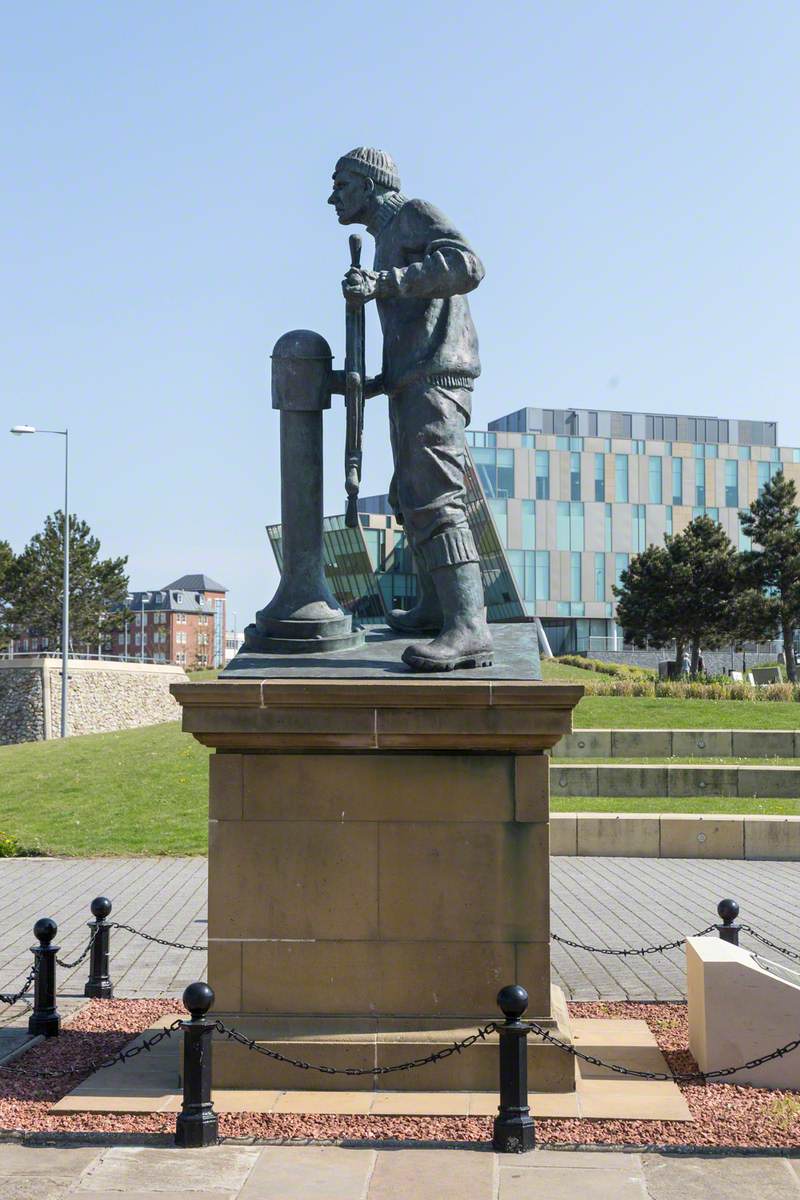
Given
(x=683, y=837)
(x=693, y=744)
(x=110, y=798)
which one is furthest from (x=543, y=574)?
(x=683, y=837)

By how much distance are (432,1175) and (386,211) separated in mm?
5240

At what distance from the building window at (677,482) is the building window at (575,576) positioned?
796 cm

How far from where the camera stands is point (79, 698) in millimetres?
55594

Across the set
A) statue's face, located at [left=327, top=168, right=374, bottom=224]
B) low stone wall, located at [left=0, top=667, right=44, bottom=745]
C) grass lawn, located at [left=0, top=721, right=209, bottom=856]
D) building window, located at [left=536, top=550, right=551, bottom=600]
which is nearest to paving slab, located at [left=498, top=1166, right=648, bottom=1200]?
statue's face, located at [left=327, top=168, right=374, bottom=224]

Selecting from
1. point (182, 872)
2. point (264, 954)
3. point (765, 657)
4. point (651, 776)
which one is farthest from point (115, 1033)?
point (765, 657)

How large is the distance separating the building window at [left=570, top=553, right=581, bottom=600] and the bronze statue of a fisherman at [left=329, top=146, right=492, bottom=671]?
73.4 m

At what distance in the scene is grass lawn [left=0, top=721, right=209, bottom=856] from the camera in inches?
738

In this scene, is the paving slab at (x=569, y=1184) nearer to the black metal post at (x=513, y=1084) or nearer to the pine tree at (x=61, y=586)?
the black metal post at (x=513, y=1084)

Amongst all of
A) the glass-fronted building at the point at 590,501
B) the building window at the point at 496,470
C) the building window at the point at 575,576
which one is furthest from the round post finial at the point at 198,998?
the building window at the point at 575,576

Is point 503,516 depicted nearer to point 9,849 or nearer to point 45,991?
point 9,849

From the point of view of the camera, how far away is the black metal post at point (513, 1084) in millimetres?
5789

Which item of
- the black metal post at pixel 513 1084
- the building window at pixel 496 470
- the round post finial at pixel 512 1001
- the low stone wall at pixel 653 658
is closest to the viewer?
the black metal post at pixel 513 1084

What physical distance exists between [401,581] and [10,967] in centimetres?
4988

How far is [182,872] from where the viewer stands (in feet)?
53.3
